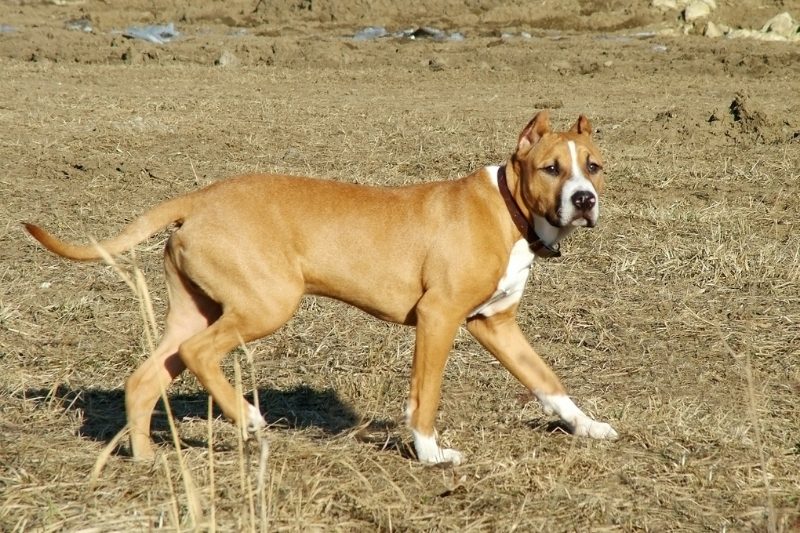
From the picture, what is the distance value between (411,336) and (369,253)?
1888 millimetres

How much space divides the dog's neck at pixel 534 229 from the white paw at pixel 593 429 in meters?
0.83

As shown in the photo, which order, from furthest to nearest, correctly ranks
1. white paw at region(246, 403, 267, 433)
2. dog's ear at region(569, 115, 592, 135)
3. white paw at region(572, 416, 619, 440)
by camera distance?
1. dog's ear at region(569, 115, 592, 135)
2. white paw at region(572, 416, 619, 440)
3. white paw at region(246, 403, 267, 433)

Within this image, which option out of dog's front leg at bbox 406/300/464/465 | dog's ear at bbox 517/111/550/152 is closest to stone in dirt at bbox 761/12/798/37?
dog's ear at bbox 517/111/550/152

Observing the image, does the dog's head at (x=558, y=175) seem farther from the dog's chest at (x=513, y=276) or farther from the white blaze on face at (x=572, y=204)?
the dog's chest at (x=513, y=276)

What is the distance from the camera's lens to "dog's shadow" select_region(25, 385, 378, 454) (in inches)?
241

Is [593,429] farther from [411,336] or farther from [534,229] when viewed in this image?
[411,336]

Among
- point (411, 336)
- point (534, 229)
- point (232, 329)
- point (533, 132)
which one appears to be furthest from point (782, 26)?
point (232, 329)

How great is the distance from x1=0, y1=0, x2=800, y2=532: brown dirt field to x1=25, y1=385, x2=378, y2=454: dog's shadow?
0.06ft

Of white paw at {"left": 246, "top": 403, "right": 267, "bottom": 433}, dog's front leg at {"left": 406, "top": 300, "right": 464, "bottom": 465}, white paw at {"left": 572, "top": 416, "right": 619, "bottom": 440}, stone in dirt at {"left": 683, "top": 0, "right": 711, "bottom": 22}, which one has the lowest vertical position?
stone in dirt at {"left": 683, "top": 0, "right": 711, "bottom": 22}

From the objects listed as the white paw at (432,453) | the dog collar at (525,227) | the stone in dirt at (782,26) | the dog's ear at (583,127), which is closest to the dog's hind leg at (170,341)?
the white paw at (432,453)

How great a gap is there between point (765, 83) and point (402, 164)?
9.39 meters

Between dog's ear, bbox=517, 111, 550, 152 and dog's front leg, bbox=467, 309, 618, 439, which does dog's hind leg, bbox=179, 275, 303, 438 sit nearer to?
dog's front leg, bbox=467, 309, 618, 439

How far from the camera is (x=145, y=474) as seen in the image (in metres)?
4.98

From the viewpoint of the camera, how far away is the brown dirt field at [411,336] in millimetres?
4773
